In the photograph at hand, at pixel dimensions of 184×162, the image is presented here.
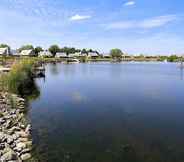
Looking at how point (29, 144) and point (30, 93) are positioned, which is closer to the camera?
point (29, 144)

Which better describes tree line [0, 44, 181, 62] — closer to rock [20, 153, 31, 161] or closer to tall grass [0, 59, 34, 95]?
tall grass [0, 59, 34, 95]

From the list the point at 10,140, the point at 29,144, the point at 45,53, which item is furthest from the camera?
the point at 45,53

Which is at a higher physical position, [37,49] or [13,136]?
[37,49]

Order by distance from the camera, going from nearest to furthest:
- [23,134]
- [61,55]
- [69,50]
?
1. [23,134]
2. [61,55]
3. [69,50]

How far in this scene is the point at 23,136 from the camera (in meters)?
14.5

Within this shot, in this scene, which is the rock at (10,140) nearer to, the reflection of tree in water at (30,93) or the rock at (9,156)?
the rock at (9,156)

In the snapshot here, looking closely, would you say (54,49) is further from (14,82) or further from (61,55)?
(14,82)

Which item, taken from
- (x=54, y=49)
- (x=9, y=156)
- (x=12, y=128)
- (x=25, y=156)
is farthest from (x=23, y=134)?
(x=54, y=49)

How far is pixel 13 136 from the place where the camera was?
46.0 ft

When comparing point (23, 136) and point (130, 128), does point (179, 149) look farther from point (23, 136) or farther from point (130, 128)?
point (23, 136)

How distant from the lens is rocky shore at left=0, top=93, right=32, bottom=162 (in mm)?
11608

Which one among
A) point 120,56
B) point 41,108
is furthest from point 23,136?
point 120,56

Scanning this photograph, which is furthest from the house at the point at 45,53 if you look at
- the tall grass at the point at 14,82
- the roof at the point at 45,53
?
Result: the tall grass at the point at 14,82

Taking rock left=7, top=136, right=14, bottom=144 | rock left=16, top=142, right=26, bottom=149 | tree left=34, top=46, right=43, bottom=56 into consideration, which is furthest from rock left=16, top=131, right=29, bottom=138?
tree left=34, top=46, right=43, bottom=56
